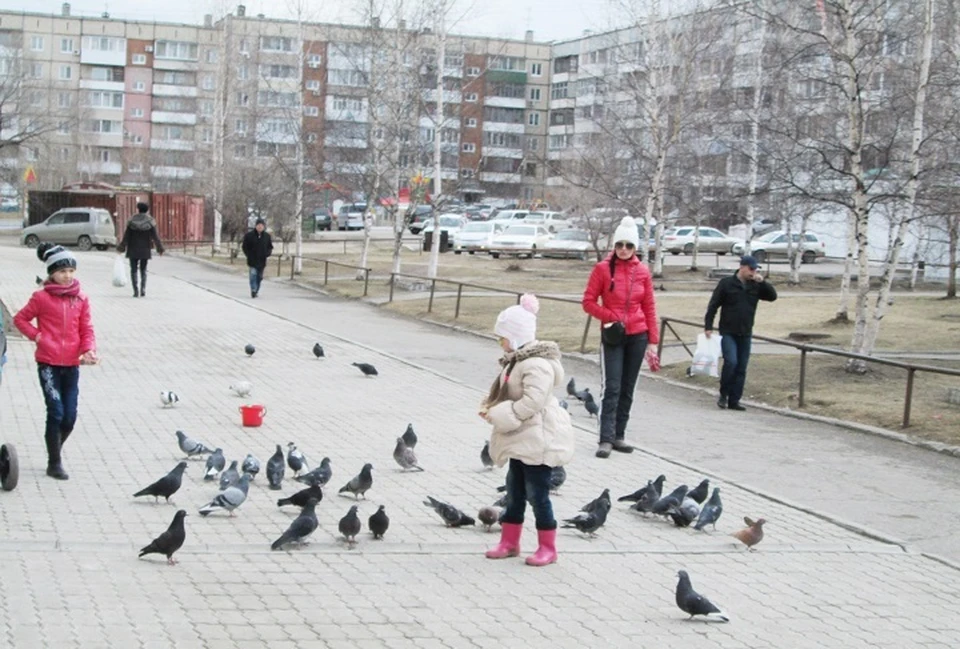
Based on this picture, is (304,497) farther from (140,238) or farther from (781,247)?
(781,247)

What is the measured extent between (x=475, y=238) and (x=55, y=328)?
47467 mm

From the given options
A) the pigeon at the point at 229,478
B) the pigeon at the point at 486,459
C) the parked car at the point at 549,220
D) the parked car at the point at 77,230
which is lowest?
the parked car at the point at 77,230

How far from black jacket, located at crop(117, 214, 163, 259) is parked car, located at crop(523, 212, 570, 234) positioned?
38.0 metres

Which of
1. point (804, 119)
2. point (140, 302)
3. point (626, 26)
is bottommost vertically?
point (140, 302)

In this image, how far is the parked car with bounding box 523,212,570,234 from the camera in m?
64.3

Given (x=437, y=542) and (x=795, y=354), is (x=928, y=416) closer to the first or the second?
(x=795, y=354)

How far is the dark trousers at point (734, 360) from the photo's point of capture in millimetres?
15445

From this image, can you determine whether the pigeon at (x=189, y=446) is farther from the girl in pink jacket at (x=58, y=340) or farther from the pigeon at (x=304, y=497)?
the pigeon at (x=304, y=497)

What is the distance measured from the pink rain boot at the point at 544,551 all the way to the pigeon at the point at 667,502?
1512mm

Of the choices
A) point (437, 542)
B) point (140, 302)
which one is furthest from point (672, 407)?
point (140, 302)

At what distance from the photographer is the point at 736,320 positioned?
1538cm

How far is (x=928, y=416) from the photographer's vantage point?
1466 cm

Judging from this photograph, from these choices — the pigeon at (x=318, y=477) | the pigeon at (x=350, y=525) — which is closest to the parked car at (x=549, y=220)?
the pigeon at (x=318, y=477)

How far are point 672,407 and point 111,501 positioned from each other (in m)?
8.21
